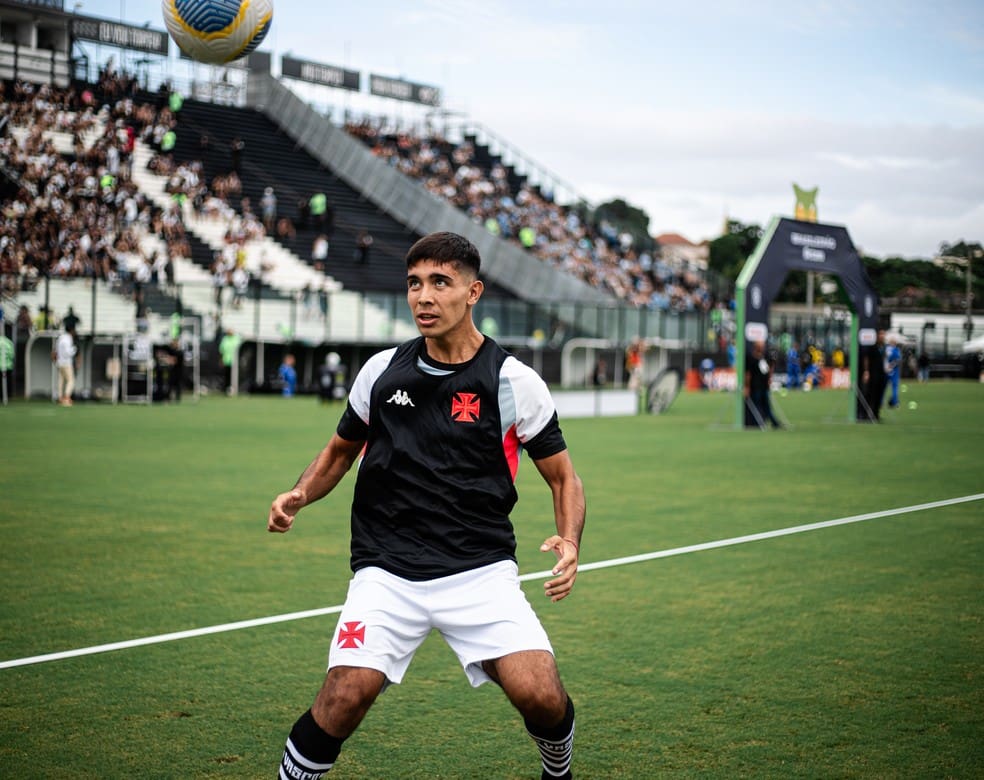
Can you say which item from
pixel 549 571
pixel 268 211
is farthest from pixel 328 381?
pixel 549 571

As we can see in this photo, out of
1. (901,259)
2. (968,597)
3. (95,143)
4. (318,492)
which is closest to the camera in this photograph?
(318,492)

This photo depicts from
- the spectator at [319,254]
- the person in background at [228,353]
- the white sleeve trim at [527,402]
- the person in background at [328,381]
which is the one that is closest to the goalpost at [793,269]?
the person in background at [328,381]

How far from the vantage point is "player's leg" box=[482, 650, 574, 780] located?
367cm

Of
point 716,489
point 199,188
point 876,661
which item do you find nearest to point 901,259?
point 199,188

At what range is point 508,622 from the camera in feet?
12.5

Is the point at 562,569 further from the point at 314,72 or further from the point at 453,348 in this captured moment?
the point at 314,72

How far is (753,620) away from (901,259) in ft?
383

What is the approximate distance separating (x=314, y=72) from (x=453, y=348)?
56190 millimetres

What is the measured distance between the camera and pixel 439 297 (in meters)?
4.04

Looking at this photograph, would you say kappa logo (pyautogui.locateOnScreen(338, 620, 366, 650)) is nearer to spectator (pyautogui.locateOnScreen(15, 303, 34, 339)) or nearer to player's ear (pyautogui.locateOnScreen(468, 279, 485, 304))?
player's ear (pyautogui.locateOnScreen(468, 279, 485, 304))

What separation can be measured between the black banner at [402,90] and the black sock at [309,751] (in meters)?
59.6

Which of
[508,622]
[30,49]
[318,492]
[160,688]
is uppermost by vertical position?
[30,49]

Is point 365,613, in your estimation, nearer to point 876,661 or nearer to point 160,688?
point 160,688

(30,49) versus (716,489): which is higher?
(30,49)
